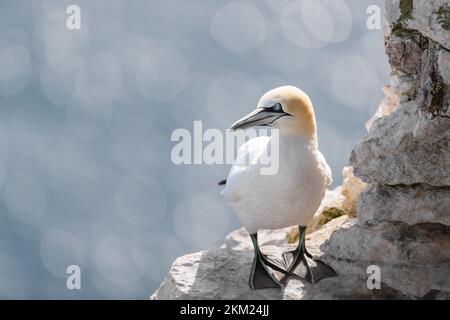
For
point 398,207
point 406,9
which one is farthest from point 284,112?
point 406,9

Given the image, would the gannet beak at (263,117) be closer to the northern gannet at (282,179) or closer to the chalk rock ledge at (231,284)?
the northern gannet at (282,179)

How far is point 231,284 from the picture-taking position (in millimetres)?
7043

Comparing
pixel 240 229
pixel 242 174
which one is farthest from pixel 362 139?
pixel 240 229

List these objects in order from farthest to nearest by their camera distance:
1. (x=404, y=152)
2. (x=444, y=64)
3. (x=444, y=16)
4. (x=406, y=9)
Result: (x=404, y=152)
(x=406, y=9)
(x=444, y=64)
(x=444, y=16)

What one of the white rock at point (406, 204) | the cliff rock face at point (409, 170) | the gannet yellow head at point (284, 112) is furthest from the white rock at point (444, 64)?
the gannet yellow head at point (284, 112)

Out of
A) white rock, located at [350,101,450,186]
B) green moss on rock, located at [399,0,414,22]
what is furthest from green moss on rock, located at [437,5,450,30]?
white rock, located at [350,101,450,186]

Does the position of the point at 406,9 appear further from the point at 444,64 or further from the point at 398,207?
the point at 398,207

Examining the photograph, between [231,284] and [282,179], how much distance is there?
1.10m

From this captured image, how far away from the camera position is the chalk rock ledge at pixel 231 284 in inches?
271

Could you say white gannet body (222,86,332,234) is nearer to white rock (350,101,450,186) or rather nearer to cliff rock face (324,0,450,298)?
cliff rock face (324,0,450,298)

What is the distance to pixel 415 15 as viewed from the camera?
222 inches
